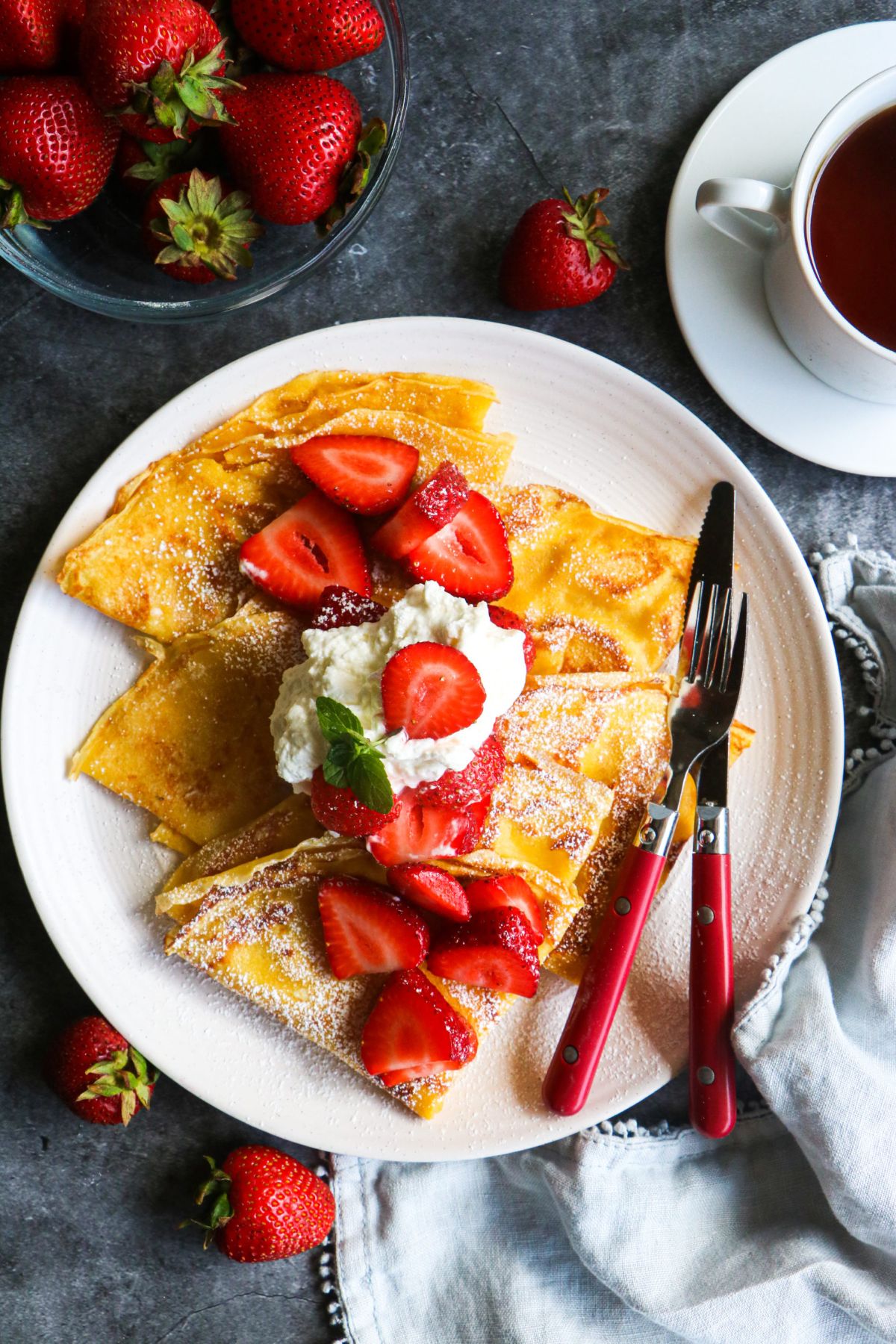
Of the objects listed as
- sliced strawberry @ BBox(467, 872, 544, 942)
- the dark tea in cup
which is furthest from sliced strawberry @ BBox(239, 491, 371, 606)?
the dark tea in cup

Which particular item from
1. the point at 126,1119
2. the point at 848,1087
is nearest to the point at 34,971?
the point at 126,1119

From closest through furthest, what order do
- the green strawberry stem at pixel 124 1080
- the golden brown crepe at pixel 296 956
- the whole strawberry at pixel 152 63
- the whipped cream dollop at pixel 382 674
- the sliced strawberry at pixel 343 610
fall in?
1. the whole strawberry at pixel 152 63
2. the whipped cream dollop at pixel 382 674
3. the sliced strawberry at pixel 343 610
4. the golden brown crepe at pixel 296 956
5. the green strawberry stem at pixel 124 1080

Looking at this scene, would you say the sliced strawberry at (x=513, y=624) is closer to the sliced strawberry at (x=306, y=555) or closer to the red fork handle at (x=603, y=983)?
the sliced strawberry at (x=306, y=555)

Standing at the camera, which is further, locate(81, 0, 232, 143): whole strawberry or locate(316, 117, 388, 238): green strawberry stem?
locate(316, 117, 388, 238): green strawberry stem

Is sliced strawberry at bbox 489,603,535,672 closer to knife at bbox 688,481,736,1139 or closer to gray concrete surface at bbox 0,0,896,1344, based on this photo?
knife at bbox 688,481,736,1139

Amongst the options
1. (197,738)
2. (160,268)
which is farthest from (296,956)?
(160,268)

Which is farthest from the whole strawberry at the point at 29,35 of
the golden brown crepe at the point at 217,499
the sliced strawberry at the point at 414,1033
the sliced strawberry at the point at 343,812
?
the sliced strawberry at the point at 414,1033
